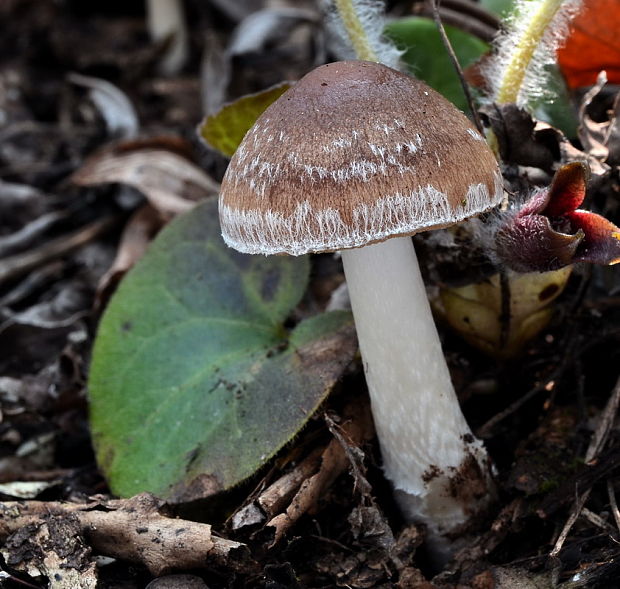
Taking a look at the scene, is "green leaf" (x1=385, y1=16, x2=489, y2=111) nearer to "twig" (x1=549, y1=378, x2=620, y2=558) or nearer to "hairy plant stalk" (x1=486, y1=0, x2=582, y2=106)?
"hairy plant stalk" (x1=486, y1=0, x2=582, y2=106)

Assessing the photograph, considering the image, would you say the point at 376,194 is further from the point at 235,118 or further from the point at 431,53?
the point at 431,53

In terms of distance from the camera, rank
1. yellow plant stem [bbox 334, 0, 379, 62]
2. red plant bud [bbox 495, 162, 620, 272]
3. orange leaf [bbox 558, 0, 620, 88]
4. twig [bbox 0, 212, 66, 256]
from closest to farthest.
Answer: red plant bud [bbox 495, 162, 620, 272] < yellow plant stem [bbox 334, 0, 379, 62] < orange leaf [bbox 558, 0, 620, 88] < twig [bbox 0, 212, 66, 256]

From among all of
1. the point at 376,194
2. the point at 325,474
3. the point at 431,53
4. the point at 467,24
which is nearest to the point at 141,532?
the point at 325,474

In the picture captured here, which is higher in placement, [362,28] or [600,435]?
[362,28]

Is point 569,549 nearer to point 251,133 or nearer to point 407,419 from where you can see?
point 407,419

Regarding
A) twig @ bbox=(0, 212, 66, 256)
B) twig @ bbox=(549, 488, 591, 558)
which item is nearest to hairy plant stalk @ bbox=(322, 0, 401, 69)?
twig @ bbox=(549, 488, 591, 558)

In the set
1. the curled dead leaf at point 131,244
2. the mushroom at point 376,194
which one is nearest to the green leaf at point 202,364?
the mushroom at point 376,194
